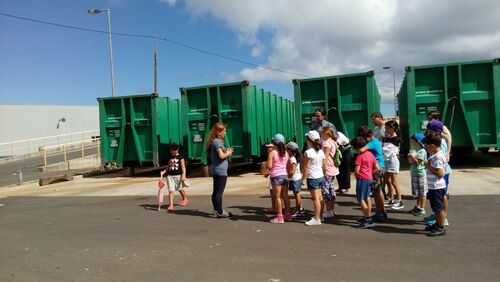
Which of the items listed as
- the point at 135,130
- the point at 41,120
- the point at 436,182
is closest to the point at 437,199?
the point at 436,182

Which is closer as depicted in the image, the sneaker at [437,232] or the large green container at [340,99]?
the sneaker at [437,232]

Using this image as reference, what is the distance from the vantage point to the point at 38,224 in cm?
809

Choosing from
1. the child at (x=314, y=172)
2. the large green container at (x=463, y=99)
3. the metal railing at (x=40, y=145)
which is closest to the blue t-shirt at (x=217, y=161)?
the child at (x=314, y=172)

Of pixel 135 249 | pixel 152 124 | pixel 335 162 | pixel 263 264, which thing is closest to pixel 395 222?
pixel 335 162

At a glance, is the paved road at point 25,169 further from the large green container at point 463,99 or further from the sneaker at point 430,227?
the sneaker at point 430,227

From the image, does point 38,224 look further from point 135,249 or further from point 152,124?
point 152,124

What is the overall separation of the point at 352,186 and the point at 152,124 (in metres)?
7.60

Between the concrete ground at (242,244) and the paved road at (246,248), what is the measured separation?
0.01 m

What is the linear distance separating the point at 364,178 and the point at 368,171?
0.39ft

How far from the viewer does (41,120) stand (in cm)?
4459

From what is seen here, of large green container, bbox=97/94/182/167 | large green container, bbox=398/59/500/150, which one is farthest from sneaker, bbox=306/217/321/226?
large green container, bbox=97/94/182/167

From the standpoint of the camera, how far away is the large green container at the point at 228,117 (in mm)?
13969

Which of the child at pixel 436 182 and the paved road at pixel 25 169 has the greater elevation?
the child at pixel 436 182

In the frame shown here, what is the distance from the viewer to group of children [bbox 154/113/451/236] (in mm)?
5953
